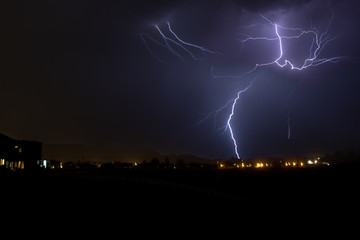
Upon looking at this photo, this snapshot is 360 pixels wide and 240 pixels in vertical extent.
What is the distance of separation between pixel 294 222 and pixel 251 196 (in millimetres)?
6397

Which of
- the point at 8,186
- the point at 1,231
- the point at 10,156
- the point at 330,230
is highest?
the point at 10,156

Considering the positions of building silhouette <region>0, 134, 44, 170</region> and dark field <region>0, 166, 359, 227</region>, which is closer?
dark field <region>0, 166, 359, 227</region>

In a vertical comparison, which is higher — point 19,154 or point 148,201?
point 19,154

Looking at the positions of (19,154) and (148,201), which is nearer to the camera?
(148,201)

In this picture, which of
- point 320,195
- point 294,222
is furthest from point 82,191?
point 320,195

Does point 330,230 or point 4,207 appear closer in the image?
point 4,207

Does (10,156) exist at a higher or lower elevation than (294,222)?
higher

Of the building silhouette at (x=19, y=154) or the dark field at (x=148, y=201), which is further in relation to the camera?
the building silhouette at (x=19, y=154)

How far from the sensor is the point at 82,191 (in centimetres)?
1233

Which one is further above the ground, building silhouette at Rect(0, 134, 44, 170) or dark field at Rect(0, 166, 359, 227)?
building silhouette at Rect(0, 134, 44, 170)

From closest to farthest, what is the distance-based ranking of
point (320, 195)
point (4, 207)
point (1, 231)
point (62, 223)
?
point (1, 231) < point (62, 223) < point (4, 207) < point (320, 195)

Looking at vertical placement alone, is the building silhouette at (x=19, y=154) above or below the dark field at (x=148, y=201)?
above

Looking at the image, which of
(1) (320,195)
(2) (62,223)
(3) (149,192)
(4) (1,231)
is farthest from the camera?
(1) (320,195)

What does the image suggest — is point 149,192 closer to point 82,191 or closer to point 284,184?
point 82,191
